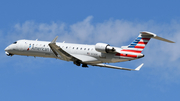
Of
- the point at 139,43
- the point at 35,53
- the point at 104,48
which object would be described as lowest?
the point at 104,48

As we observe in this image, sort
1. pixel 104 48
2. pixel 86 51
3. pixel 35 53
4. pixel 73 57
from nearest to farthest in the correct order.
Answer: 1. pixel 104 48
2. pixel 73 57
3. pixel 86 51
4. pixel 35 53

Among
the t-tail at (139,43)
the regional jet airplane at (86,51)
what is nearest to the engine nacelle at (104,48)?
the regional jet airplane at (86,51)

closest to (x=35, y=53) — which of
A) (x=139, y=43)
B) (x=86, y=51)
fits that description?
(x=86, y=51)

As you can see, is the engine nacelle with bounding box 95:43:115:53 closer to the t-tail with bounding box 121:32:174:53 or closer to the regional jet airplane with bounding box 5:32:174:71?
the regional jet airplane with bounding box 5:32:174:71

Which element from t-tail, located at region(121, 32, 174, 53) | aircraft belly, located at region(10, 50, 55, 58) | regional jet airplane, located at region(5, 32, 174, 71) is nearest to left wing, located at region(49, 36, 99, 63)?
regional jet airplane, located at region(5, 32, 174, 71)

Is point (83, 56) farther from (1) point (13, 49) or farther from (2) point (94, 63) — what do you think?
(1) point (13, 49)

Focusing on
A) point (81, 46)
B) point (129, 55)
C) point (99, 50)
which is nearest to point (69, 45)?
point (81, 46)

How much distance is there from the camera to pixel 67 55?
35750mm

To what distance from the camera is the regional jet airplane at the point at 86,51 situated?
34.4 meters

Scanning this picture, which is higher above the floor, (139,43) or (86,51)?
(139,43)

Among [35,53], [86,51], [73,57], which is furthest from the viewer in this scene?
[35,53]

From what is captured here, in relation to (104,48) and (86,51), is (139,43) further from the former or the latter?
(86,51)

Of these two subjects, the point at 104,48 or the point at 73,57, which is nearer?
the point at 104,48

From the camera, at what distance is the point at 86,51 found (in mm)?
36656
